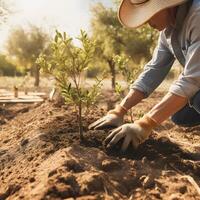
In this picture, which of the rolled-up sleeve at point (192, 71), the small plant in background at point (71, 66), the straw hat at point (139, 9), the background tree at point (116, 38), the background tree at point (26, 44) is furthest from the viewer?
the background tree at point (26, 44)

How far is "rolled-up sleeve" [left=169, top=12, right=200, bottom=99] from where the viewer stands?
10.3 feet

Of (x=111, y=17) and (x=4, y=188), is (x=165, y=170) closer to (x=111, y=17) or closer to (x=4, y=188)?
(x=4, y=188)

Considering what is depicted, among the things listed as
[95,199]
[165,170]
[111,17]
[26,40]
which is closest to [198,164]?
[165,170]

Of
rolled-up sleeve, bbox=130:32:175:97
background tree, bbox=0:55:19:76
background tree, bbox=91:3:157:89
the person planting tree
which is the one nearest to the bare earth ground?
the person planting tree

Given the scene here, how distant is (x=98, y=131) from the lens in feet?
12.9

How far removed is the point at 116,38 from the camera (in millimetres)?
28516

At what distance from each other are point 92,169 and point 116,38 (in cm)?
2588

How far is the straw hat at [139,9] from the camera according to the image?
10.7 feet

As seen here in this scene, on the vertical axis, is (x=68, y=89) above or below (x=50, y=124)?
above

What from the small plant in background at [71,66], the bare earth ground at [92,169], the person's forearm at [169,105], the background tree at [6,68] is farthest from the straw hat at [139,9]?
the background tree at [6,68]

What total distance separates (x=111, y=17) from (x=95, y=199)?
27.7m

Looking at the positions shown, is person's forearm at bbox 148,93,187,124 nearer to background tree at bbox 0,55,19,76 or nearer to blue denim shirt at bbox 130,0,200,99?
blue denim shirt at bbox 130,0,200,99

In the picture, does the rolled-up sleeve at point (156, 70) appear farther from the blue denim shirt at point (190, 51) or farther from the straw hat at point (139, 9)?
the straw hat at point (139, 9)

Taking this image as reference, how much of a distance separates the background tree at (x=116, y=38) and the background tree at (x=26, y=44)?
6.08m
